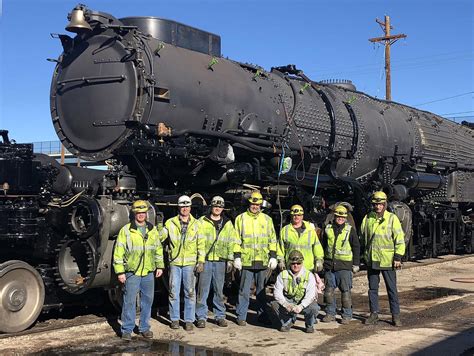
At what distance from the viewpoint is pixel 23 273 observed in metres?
6.99

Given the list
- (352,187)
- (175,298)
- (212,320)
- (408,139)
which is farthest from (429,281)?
(175,298)

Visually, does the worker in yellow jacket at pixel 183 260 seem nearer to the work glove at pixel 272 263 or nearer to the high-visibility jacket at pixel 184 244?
the high-visibility jacket at pixel 184 244

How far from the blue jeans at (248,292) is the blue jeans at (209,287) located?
25 centimetres

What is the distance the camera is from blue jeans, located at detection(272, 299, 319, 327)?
689 centimetres

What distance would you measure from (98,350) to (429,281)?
24.9 feet

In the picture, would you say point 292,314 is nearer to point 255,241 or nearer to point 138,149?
point 255,241

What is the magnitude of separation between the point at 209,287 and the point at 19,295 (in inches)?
91.9

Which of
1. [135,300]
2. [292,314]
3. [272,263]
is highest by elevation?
[272,263]

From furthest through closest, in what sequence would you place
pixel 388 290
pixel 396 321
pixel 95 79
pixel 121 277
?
pixel 95 79 → pixel 388 290 → pixel 396 321 → pixel 121 277

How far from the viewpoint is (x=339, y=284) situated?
7.83 m

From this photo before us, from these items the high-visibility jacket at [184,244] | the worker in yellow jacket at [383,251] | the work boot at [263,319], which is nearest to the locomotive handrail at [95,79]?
the high-visibility jacket at [184,244]

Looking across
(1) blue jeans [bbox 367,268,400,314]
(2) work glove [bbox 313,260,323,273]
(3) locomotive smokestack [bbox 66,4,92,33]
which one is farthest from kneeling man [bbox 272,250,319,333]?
(3) locomotive smokestack [bbox 66,4,92,33]

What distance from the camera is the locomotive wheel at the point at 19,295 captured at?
6727 millimetres

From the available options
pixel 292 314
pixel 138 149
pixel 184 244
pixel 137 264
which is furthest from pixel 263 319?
pixel 138 149
